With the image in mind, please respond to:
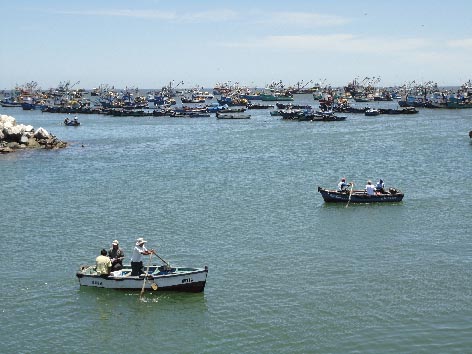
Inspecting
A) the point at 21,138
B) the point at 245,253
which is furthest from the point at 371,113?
the point at 245,253

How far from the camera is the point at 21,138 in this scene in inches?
2857

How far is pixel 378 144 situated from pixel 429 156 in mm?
12509

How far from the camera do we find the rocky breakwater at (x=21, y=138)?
235ft

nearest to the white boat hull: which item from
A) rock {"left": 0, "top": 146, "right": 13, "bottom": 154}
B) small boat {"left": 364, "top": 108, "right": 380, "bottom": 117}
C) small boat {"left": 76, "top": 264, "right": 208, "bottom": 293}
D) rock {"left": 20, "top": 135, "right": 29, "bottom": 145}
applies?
small boat {"left": 76, "top": 264, "right": 208, "bottom": 293}

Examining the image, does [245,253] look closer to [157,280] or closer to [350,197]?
[157,280]

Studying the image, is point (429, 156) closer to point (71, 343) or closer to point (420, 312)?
point (420, 312)

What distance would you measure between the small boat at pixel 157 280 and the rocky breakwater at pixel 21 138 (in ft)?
159

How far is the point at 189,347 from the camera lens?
67.3 feet

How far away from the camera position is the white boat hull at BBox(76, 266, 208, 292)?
80.2 feet

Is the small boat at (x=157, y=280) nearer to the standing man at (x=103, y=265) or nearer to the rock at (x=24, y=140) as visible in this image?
the standing man at (x=103, y=265)

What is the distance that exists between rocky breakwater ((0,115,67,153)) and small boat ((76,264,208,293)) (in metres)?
48.5

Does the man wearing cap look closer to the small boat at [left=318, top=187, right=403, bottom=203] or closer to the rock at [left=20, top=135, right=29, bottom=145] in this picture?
the small boat at [left=318, top=187, right=403, bottom=203]

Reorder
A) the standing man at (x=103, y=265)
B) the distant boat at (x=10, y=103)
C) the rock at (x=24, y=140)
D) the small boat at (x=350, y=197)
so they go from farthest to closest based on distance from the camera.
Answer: the distant boat at (x=10, y=103), the rock at (x=24, y=140), the small boat at (x=350, y=197), the standing man at (x=103, y=265)

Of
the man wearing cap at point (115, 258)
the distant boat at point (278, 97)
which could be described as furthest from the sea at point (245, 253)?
the distant boat at point (278, 97)
